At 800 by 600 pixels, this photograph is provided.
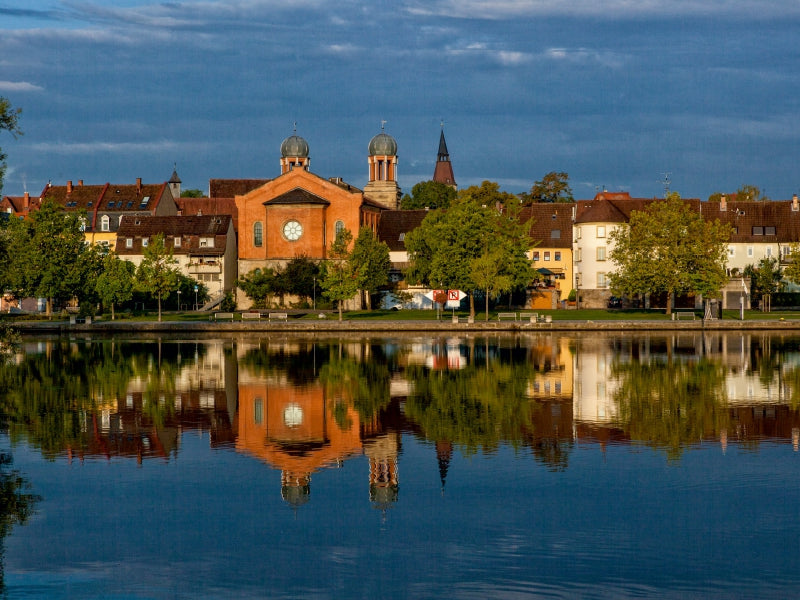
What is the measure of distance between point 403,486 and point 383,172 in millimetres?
107644

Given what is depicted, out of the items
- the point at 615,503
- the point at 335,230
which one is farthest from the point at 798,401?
the point at 335,230

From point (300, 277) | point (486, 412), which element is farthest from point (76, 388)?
point (300, 277)

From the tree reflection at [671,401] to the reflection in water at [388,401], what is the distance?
60mm

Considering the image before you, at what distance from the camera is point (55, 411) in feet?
114

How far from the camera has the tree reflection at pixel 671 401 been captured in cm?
2939

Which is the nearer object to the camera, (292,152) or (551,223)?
(551,223)

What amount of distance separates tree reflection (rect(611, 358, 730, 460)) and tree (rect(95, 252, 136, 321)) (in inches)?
1918

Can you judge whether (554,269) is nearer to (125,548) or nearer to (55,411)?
(55,411)

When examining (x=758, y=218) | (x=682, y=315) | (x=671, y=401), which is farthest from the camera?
(x=758, y=218)

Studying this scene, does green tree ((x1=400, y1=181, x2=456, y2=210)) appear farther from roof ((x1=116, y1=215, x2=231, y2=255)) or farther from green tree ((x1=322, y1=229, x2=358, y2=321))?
green tree ((x1=322, y1=229, x2=358, y2=321))

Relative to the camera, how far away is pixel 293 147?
127 m

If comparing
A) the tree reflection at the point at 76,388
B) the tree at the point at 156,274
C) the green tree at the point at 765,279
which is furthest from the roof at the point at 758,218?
the tree reflection at the point at 76,388

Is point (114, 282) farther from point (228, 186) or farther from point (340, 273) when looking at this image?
point (228, 186)

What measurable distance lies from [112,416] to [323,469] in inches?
425
